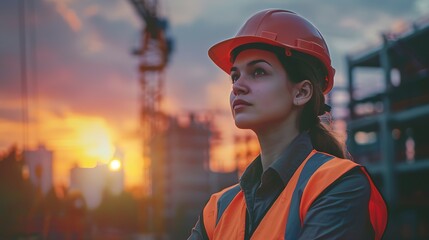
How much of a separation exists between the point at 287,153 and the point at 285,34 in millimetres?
471

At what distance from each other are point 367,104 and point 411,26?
995 centimetres

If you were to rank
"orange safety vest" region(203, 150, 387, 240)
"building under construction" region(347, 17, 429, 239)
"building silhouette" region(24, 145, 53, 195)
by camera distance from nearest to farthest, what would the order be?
"orange safety vest" region(203, 150, 387, 240) → "building silhouette" region(24, 145, 53, 195) → "building under construction" region(347, 17, 429, 239)

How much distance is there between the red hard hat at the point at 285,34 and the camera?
258 centimetres

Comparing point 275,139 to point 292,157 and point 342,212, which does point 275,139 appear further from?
point 342,212

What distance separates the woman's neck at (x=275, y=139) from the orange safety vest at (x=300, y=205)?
0.44ft

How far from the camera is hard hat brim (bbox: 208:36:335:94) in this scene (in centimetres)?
255

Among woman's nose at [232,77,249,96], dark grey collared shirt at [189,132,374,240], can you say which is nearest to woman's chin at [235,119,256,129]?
woman's nose at [232,77,249,96]

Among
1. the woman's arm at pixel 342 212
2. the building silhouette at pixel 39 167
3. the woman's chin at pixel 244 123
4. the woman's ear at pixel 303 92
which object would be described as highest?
the woman's ear at pixel 303 92

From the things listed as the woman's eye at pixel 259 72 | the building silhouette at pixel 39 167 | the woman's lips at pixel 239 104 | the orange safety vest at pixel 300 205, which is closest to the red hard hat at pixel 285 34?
the woman's eye at pixel 259 72

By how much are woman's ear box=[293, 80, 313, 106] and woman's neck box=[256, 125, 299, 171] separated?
4.2 inches

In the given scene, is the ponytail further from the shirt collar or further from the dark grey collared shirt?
the dark grey collared shirt

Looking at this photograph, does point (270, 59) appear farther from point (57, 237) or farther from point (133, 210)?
point (133, 210)

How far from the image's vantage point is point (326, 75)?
2.76 meters

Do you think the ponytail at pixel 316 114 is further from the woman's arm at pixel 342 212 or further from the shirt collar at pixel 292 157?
the woman's arm at pixel 342 212
